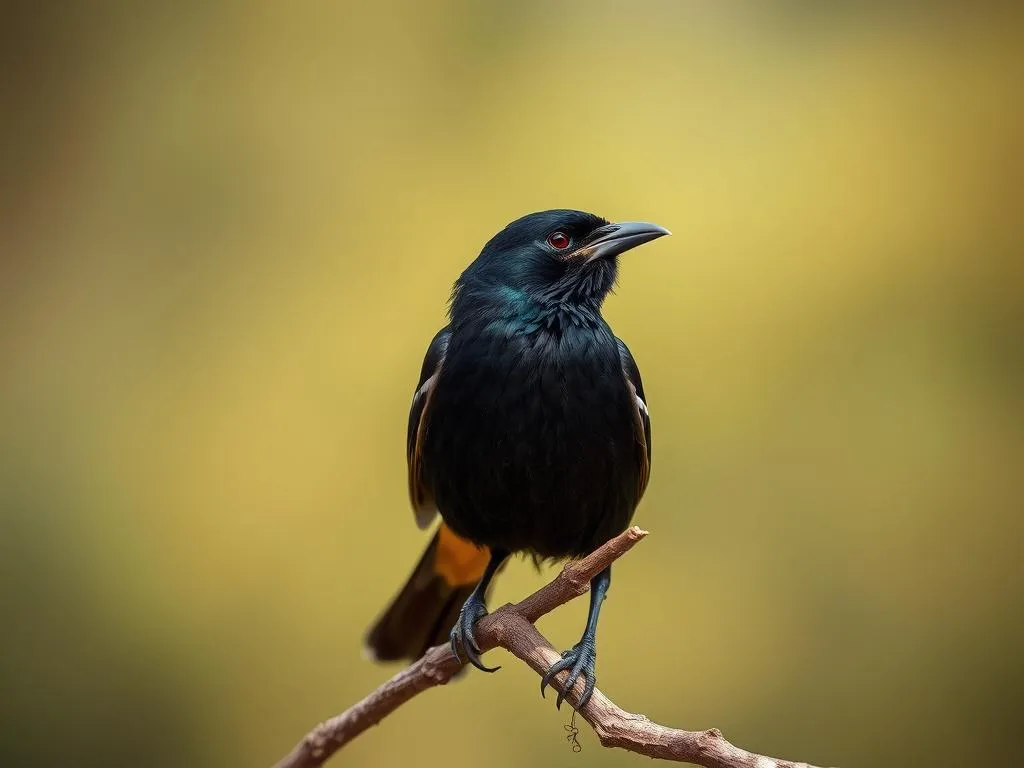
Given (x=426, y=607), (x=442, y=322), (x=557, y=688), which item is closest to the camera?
(x=557, y=688)

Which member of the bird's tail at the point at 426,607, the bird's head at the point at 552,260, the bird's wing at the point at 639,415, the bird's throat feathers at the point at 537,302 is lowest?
the bird's tail at the point at 426,607

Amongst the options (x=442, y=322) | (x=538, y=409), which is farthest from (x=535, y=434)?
(x=442, y=322)

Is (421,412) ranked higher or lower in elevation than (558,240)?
lower

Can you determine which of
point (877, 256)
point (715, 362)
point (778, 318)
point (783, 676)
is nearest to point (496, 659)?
point (783, 676)

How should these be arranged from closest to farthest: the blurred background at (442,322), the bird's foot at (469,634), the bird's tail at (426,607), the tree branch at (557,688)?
the tree branch at (557,688)
the bird's foot at (469,634)
the bird's tail at (426,607)
the blurred background at (442,322)

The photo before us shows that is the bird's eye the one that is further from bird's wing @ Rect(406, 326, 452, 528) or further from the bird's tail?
the bird's tail

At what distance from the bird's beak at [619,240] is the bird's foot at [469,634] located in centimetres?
94

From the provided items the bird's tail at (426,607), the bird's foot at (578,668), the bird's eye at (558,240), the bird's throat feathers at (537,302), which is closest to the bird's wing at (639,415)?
the bird's throat feathers at (537,302)

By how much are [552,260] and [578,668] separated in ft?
3.26

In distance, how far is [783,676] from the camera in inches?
160

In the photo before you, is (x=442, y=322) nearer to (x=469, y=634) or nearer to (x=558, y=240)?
(x=558, y=240)

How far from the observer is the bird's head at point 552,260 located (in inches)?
103

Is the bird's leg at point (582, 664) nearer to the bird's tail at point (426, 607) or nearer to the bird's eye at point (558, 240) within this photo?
the bird's tail at point (426, 607)

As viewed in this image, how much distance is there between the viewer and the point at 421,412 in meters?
2.72
